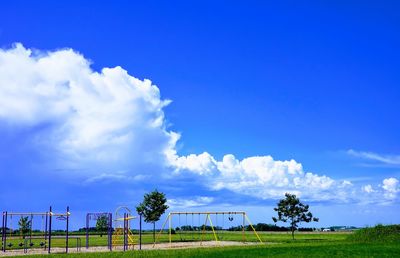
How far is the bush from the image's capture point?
145ft

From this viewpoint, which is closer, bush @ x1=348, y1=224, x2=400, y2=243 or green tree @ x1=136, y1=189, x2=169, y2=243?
bush @ x1=348, y1=224, x2=400, y2=243

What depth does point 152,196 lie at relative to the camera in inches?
2633

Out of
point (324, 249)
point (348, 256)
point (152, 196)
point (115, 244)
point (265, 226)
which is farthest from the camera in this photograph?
point (265, 226)

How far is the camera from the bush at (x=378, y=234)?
44.2 meters

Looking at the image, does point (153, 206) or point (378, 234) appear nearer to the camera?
point (378, 234)

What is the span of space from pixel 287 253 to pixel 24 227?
1812 inches

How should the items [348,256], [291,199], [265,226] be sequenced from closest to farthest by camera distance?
[348,256], [291,199], [265,226]

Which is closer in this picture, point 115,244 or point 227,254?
point 227,254

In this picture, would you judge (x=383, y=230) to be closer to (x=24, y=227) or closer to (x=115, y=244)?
(x=115, y=244)

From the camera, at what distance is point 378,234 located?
45.6 metres

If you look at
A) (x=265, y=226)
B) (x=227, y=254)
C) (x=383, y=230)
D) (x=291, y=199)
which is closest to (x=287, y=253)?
(x=227, y=254)

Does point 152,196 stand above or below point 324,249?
above

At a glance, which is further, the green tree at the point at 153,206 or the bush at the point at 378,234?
the green tree at the point at 153,206

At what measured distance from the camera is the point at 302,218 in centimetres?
6306
